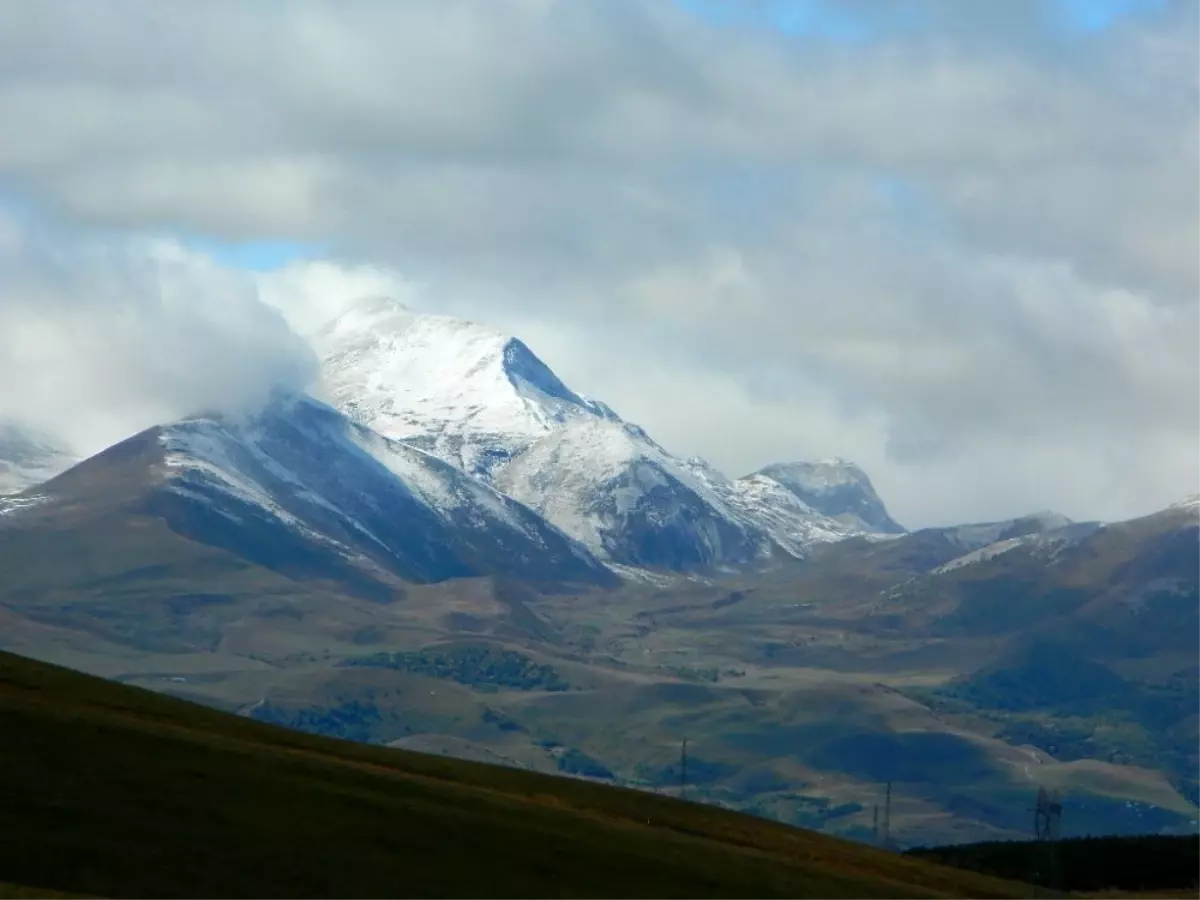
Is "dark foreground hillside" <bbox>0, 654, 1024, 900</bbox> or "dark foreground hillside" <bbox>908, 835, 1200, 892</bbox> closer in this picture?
"dark foreground hillside" <bbox>0, 654, 1024, 900</bbox>

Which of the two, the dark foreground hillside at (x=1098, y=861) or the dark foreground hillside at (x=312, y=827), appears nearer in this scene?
the dark foreground hillside at (x=312, y=827)

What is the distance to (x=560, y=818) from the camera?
111562 mm

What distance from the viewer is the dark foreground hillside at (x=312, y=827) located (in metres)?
81.6

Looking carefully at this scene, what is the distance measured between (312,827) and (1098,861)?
106 meters

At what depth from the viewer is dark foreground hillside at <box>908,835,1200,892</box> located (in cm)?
16175

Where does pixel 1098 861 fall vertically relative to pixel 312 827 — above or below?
below

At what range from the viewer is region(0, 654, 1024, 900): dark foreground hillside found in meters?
81.6

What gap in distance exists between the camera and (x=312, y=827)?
9294 cm

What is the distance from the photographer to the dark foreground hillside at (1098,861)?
6368 inches

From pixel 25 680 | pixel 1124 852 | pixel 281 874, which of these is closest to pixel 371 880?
pixel 281 874

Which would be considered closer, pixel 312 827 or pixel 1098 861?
pixel 312 827

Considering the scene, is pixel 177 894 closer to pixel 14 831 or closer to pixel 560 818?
pixel 14 831

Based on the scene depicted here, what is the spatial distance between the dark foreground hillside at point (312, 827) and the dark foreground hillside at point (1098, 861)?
107ft

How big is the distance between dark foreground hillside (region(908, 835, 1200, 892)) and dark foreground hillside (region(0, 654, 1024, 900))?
1281 inches
